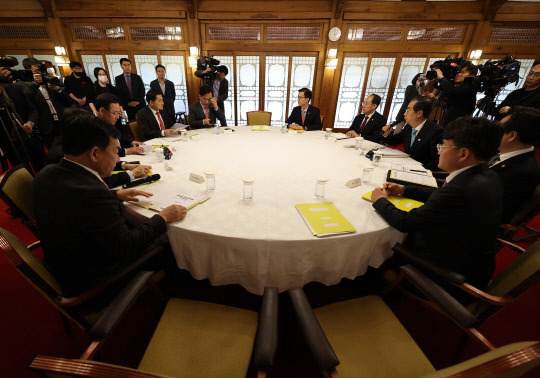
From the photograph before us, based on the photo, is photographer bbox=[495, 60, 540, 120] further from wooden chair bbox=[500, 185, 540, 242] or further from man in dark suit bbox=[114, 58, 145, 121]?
man in dark suit bbox=[114, 58, 145, 121]

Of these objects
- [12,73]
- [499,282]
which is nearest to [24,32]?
[12,73]

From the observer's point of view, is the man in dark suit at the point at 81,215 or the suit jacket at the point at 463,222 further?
the suit jacket at the point at 463,222

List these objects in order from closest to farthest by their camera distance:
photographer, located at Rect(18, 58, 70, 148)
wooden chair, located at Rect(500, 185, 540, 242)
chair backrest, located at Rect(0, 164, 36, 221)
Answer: chair backrest, located at Rect(0, 164, 36, 221)
wooden chair, located at Rect(500, 185, 540, 242)
photographer, located at Rect(18, 58, 70, 148)

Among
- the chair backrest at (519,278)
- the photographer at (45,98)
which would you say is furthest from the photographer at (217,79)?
the chair backrest at (519,278)

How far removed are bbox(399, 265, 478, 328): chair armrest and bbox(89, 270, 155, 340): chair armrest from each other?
3.91ft

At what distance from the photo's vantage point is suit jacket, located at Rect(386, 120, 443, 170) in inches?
93.3

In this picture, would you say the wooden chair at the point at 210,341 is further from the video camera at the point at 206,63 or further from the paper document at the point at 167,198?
the video camera at the point at 206,63

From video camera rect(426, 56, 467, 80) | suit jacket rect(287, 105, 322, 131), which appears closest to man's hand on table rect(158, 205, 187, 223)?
suit jacket rect(287, 105, 322, 131)

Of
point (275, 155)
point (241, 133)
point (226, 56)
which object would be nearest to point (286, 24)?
point (226, 56)

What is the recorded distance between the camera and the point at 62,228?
96 cm

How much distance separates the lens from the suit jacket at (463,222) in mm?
1118

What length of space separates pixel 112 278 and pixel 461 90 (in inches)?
172

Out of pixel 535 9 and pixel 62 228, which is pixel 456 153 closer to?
pixel 62 228

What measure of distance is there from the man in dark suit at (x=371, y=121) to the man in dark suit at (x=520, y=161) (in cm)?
162
